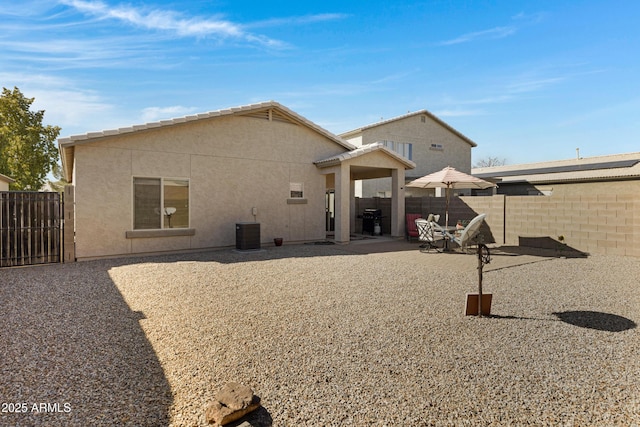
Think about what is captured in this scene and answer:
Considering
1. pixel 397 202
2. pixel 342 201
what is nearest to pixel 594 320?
pixel 342 201

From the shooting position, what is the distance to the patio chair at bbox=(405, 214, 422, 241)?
541 inches

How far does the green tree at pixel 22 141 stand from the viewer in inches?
866

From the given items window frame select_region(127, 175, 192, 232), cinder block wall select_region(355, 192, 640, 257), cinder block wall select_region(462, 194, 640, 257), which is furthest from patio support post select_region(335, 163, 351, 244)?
cinder block wall select_region(462, 194, 640, 257)

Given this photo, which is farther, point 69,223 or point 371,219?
point 371,219

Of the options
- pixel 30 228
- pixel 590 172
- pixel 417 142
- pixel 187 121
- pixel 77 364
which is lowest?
pixel 77 364

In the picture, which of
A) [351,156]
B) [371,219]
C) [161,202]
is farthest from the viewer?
[371,219]

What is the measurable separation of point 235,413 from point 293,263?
660 centimetres

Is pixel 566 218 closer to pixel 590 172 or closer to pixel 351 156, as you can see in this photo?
pixel 351 156

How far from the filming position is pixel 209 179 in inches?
435

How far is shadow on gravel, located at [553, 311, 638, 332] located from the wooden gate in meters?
11.2

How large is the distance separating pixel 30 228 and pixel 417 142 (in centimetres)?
2110

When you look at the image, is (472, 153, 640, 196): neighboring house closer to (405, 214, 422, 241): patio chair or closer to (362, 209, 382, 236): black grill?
(362, 209, 382, 236): black grill

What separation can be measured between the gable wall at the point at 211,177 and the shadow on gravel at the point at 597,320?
9.21 meters

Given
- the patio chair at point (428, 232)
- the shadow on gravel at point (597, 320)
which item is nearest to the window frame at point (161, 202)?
the patio chair at point (428, 232)
